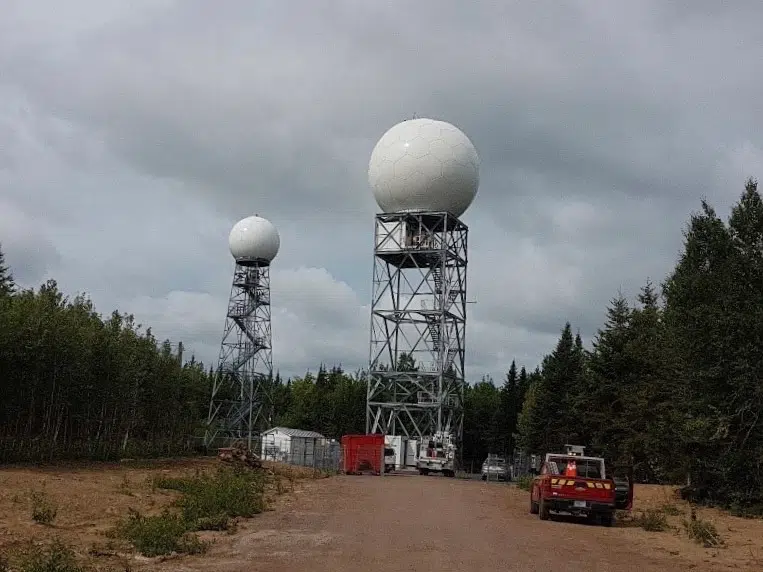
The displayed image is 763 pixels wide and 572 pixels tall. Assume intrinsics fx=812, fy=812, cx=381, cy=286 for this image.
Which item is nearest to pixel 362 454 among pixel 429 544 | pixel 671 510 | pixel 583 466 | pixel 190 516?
pixel 671 510

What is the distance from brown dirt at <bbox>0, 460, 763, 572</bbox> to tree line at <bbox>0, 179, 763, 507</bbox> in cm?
304

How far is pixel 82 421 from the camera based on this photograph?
38.1 metres

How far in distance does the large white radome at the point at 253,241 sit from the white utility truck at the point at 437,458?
79.7ft

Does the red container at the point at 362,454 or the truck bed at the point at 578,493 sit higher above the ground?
the red container at the point at 362,454

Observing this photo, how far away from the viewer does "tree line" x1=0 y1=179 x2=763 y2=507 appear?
77.1ft

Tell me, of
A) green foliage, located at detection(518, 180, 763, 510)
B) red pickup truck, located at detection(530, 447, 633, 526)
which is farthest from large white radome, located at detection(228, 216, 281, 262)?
red pickup truck, located at detection(530, 447, 633, 526)

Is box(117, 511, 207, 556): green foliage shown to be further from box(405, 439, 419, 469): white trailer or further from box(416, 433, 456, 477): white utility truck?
box(405, 439, 419, 469): white trailer

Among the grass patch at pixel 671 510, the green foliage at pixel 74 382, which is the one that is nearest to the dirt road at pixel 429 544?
the grass patch at pixel 671 510

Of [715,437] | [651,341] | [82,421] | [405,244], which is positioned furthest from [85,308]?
[715,437]

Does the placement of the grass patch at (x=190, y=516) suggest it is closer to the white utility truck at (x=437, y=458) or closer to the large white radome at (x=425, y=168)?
the white utility truck at (x=437, y=458)

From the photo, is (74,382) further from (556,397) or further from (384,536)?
(556,397)

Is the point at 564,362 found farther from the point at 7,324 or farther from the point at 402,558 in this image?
the point at 402,558

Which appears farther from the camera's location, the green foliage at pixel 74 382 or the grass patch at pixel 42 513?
the green foliage at pixel 74 382

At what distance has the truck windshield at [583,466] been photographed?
19.5 metres
